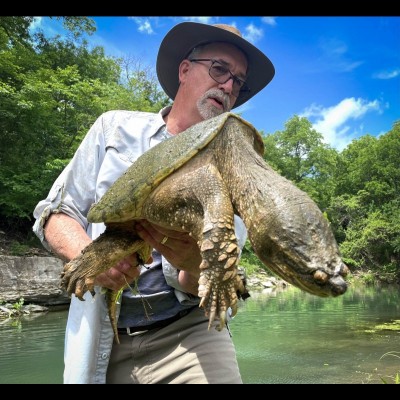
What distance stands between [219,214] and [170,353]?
1309 millimetres

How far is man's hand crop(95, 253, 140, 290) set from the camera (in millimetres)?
2074

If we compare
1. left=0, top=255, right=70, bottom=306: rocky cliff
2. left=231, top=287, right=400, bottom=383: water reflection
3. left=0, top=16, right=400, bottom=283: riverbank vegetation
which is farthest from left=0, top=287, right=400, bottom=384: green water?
left=0, top=16, right=400, bottom=283: riverbank vegetation

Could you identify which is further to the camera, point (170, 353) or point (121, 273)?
point (170, 353)

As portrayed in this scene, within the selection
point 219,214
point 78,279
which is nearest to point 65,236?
point 78,279

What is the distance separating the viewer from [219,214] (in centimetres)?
156

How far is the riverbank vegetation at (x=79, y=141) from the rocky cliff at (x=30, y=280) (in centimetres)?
168

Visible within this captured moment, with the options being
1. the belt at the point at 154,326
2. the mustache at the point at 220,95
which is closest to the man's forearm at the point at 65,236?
the belt at the point at 154,326

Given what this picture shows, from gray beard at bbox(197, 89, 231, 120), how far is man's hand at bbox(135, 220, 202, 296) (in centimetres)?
104

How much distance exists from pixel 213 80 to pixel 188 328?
163 centimetres

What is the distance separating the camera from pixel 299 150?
1842 inches

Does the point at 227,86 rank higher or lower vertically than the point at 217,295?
higher

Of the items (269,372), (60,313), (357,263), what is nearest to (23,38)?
(60,313)

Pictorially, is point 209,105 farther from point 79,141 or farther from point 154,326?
point 79,141

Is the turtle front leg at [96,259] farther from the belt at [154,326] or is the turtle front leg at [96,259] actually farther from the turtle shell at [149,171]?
the belt at [154,326]
